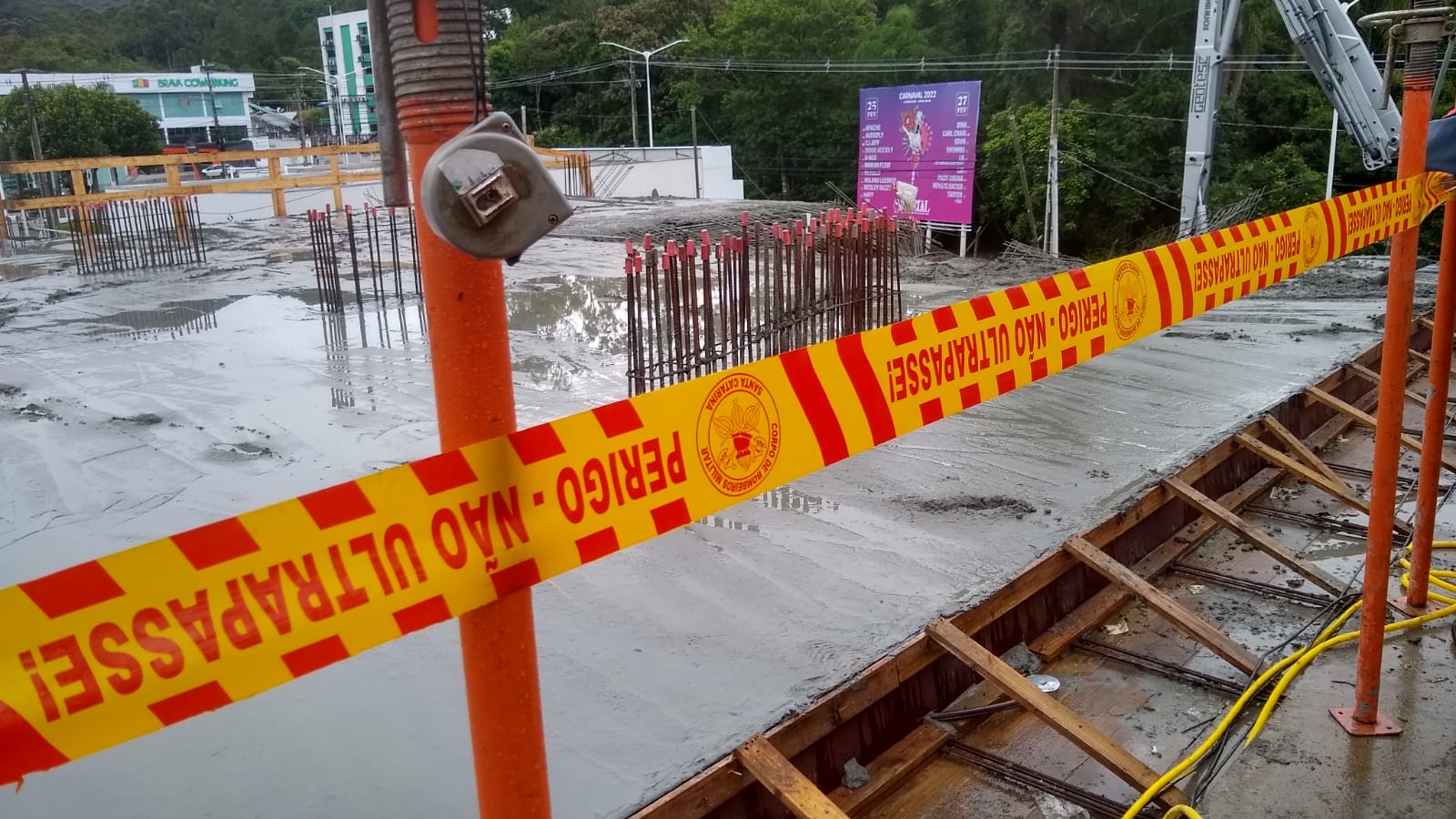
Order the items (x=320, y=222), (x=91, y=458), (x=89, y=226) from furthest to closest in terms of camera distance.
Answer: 1. (x=89, y=226)
2. (x=320, y=222)
3. (x=91, y=458)

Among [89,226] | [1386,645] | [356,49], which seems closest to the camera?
[1386,645]

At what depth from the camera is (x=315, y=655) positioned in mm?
1661

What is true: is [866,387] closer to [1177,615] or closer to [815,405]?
[815,405]

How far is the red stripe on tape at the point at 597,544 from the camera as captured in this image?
195cm

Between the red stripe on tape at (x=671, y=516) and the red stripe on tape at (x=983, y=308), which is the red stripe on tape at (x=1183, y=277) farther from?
the red stripe on tape at (x=671, y=516)

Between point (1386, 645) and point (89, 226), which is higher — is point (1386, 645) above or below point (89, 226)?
below

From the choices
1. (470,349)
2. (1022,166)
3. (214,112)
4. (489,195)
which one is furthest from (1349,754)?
(214,112)

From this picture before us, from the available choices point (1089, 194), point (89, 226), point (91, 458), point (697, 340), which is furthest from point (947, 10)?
point (91, 458)

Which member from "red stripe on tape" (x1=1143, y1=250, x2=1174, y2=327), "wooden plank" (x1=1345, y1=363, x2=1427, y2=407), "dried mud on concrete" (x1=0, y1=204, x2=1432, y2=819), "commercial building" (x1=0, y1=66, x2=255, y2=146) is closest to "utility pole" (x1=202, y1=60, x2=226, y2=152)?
"commercial building" (x1=0, y1=66, x2=255, y2=146)

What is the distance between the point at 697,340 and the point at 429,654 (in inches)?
165

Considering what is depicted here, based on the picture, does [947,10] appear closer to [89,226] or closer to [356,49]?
[89,226]

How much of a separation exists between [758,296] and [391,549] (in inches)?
292

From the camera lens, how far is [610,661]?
427 cm

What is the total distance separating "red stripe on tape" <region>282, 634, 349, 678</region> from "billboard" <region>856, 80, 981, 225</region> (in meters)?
24.8
